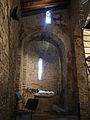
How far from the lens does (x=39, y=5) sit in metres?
6.98

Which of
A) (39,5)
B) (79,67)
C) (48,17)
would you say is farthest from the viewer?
(48,17)

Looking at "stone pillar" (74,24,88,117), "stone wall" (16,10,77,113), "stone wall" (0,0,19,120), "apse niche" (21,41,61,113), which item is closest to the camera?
"stone wall" (0,0,19,120)

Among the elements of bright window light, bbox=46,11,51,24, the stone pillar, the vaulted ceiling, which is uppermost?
the vaulted ceiling

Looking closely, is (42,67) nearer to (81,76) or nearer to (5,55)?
(81,76)

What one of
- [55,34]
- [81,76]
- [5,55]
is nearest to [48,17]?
[55,34]

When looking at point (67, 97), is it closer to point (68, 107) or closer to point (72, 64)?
point (68, 107)

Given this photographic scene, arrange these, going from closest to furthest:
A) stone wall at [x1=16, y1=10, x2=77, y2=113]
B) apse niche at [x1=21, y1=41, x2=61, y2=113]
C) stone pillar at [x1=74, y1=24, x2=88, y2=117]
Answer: stone pillar at [x1=74, y1=24, x2=88, y2=117] < stone wall at [x1=16, y1=10, x2=77, y2=113] < apse niche at [x1=21, y1=41, x2=61, y2=113]

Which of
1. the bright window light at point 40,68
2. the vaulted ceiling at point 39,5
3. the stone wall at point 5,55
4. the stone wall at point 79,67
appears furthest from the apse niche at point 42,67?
the stone wall at point 5,55

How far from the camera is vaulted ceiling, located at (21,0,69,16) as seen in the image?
22.3ft

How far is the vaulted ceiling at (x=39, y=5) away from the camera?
6.80 metres

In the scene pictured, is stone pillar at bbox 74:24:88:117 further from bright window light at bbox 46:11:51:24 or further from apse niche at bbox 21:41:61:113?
apse niche at bbox 21:41:61:113

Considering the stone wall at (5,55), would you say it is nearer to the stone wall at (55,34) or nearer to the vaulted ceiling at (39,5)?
the stone wall at (55,34)

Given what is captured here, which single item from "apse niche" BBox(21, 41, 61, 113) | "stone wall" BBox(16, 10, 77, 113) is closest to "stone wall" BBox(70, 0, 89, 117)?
"stone wall" BBox(16, 10, 77, 113)

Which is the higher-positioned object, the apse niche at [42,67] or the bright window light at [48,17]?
the bright window light at [48,17]
